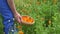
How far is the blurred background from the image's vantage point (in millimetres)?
3982

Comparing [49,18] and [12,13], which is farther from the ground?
[12,13]

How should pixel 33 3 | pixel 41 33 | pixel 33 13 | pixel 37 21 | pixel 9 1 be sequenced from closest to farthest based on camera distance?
pixel 9 1, pixel 41 33, pixel 37 21, pixel 33 13, pixel 33 3

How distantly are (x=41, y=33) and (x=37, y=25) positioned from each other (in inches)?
9.4

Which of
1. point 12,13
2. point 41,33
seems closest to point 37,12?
point 41,33

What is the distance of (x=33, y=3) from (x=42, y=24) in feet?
3.17

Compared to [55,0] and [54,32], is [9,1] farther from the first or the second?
[55,0]

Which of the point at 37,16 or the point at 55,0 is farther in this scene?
the point at 55,0

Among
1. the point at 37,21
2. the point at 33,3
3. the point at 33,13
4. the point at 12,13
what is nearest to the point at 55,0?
the point at 33,3

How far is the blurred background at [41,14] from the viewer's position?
3982mm

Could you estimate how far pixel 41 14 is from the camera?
4594 millimetres

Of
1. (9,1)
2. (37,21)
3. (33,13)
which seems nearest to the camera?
(9,1)

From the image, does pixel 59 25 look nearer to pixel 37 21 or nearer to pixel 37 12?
pixel 37 21

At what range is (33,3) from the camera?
5.02m

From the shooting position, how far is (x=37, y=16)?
14.3 feet
